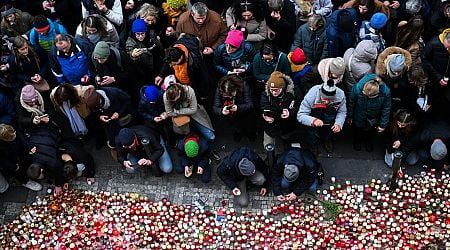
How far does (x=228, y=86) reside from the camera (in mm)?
8539

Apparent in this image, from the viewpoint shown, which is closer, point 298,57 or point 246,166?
point 246,166

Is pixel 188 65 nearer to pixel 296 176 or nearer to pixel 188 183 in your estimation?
pixel 188 183

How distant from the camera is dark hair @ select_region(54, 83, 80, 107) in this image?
28.4 ft

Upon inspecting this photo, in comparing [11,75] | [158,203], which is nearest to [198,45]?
[158,203]

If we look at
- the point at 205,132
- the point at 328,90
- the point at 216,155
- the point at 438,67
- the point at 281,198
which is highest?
the point at 438,67

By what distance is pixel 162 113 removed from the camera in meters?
9.09

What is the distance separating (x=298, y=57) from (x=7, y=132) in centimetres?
439

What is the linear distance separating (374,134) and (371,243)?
1.93 metres

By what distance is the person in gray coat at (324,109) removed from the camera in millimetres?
8352

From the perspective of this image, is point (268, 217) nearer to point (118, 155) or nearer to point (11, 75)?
point (118, 155)

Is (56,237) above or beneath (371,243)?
beneath

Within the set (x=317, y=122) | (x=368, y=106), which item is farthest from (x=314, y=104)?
(x=368, y=106)

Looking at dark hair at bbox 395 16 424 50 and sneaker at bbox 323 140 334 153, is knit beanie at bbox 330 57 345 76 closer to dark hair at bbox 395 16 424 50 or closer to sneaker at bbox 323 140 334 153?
dark hair at bbox 395 16 424 50

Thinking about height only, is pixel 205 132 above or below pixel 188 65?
below
